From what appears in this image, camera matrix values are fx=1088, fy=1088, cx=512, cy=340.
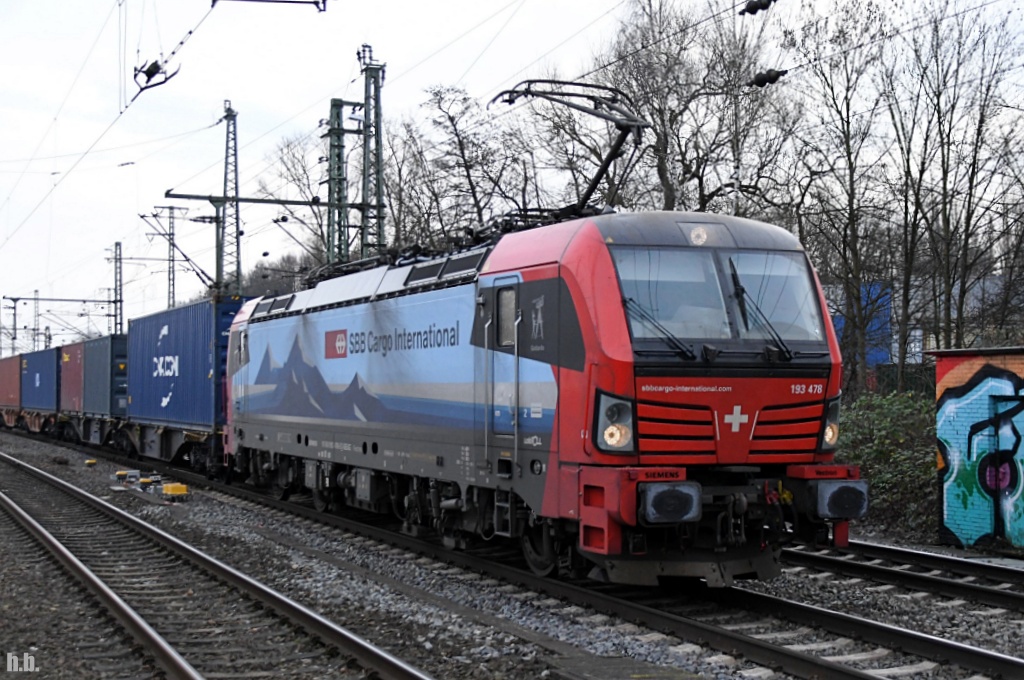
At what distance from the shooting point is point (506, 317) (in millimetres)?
10062

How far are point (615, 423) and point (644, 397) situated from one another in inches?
12.2

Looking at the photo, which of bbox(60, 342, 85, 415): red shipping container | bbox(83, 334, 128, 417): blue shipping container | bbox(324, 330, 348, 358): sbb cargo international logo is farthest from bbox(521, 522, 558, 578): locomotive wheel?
bbox(60, 342, 85, 415): red shipping container

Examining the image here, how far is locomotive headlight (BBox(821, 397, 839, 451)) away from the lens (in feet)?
30.8

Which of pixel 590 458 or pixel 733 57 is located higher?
pixel 733 57

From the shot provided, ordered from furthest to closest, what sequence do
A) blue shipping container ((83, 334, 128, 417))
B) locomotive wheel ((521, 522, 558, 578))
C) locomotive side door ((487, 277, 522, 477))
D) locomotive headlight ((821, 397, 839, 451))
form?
1. blue shipping container ((83, 334, 128, 417))
2. locomotive wheel ((521, 522, 558, 578))
3. locomotive side door ((487, 277, 522, 477))
4. locomotive headlight ((821, 397, 839, 451))

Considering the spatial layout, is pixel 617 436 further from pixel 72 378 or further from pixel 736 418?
pixel 72 378

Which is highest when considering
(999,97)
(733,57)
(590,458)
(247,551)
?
(733,57)

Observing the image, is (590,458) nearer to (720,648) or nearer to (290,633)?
(720,648)

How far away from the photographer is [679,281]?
9125mm

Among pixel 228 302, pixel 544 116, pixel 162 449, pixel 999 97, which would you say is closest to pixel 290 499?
pixel 228 302

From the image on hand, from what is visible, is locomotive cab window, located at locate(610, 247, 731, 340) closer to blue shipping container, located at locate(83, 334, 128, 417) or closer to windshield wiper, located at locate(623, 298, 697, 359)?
windshield wiper, located at locate(623, 298, 697, 359)

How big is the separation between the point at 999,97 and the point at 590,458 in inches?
637

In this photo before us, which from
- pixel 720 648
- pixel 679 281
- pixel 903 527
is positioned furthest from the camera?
pixel 903 527

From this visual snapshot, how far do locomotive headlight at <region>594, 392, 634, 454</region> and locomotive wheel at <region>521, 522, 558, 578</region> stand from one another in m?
1.69
